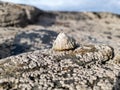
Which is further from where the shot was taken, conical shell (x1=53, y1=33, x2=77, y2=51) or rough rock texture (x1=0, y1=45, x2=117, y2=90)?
conical shell (x1=53, y1=33, x2=77, y2=51)

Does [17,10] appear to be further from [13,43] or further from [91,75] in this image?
[91,75]

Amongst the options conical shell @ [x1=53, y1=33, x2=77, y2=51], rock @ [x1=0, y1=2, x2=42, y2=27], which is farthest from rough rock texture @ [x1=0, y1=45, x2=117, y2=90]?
rock @ [x1=0, y1=2, x2=42, y2=27]

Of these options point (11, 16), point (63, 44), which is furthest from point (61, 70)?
point (11, 16)

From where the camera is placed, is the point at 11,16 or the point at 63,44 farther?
the point at 11,16

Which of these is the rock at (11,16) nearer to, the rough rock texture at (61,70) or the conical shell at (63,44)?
the conical shell at (63,44)

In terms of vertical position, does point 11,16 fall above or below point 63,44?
below

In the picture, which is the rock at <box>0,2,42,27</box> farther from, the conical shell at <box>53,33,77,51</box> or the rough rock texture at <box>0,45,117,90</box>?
the rough rock texture at <box>0,45,117,90</box>

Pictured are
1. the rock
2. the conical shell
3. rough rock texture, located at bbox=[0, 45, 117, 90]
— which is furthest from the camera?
the rock

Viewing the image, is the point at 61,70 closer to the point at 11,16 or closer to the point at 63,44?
the point at 63,44

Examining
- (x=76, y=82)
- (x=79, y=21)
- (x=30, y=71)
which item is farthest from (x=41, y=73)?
(x=79, y=21)
